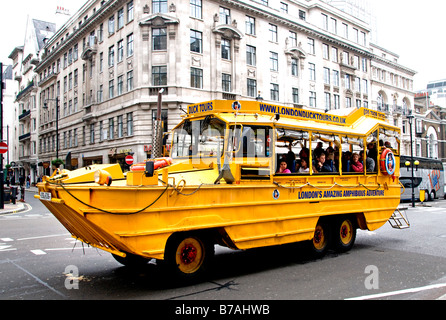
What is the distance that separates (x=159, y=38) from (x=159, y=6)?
258 centimetres

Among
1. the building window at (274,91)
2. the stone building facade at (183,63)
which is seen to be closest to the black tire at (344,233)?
the stone building facade at (183,63)

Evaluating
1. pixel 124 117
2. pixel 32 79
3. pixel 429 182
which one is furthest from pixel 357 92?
pixel 32 79

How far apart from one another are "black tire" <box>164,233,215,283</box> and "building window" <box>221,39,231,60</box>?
28565 millimetres

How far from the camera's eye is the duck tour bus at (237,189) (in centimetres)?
533

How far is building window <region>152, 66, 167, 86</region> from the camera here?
30578 millimetres

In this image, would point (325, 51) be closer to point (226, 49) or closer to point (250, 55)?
point (250, 55)

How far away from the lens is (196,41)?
31453 mm

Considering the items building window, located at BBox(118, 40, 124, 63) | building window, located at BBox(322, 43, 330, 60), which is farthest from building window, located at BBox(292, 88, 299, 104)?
building window, located at BBox(118, 40, 124, 63)

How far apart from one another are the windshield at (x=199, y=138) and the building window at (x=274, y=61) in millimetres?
30771

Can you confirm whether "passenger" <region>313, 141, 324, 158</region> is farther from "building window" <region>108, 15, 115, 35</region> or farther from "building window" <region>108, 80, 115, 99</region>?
"building window" <region>108, 15, 115, 35</region>

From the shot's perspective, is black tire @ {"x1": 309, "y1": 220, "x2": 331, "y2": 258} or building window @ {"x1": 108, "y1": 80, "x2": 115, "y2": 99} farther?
building window @ {"x1": 108, "y1": 80, "x2": 115, "y2": 99}

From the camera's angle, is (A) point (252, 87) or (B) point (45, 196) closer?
(B) point (45, 196)

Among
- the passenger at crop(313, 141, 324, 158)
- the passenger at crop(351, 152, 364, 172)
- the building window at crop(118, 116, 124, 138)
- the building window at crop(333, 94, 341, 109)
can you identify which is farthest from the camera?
the building window at crop(333, 94, 341, 109)

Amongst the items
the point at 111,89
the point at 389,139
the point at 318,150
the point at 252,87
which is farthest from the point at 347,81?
the point at 318,150
